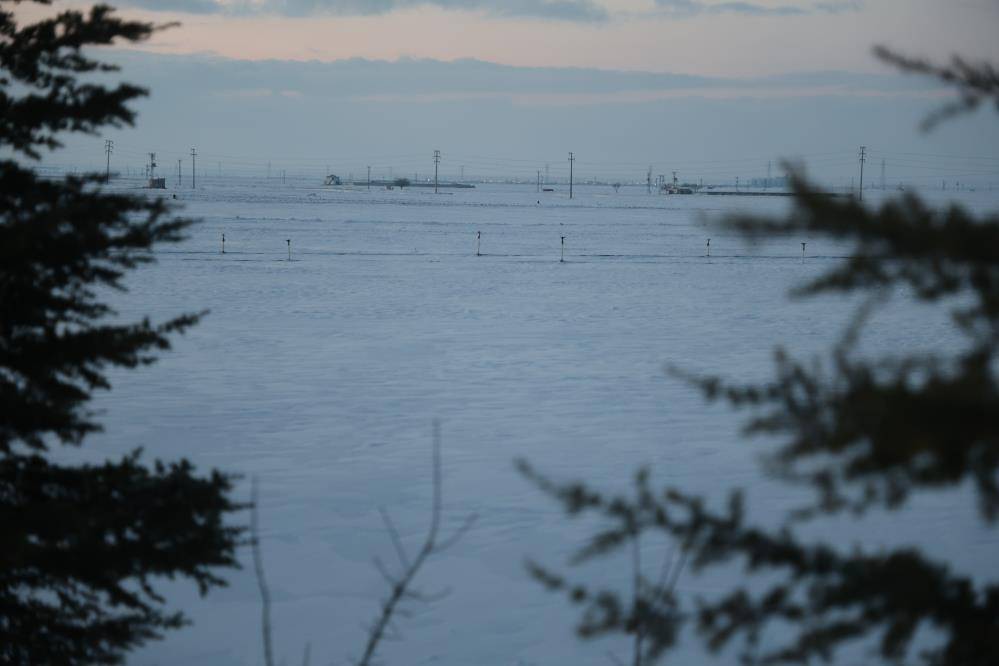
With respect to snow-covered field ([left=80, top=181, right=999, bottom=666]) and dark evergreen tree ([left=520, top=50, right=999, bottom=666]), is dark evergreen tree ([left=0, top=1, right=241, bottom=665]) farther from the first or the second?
dark evergreen tree ([left=520, top=50, right=999, bottom=666])

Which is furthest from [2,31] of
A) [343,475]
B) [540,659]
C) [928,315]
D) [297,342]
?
[928,315]

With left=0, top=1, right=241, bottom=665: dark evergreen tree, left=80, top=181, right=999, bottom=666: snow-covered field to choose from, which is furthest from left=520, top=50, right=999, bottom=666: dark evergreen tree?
left=0, top=1, right=241, bottom=665: dark evergreen tree

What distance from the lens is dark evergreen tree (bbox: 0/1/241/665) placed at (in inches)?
186

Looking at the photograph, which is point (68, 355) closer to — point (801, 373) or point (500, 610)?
point (801, 373)

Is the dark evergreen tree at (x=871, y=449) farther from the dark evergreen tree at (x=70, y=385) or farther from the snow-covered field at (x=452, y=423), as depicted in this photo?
the dark evergreen tree at (x=70, y=385)

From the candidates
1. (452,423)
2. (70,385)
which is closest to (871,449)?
(70,385)

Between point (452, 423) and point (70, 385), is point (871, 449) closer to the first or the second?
point (70, 385)

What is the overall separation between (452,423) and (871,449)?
39.3 feet

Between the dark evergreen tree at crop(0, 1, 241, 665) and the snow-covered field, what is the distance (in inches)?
47.2

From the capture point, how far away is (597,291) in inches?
1183

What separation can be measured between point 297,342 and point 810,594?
18.5 metres

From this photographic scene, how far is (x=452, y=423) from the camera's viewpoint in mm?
13609

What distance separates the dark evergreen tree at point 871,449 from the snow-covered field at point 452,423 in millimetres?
215

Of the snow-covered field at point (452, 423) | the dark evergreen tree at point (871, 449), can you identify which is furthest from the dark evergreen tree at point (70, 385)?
the dark evergreen tree at point (871, 449)
